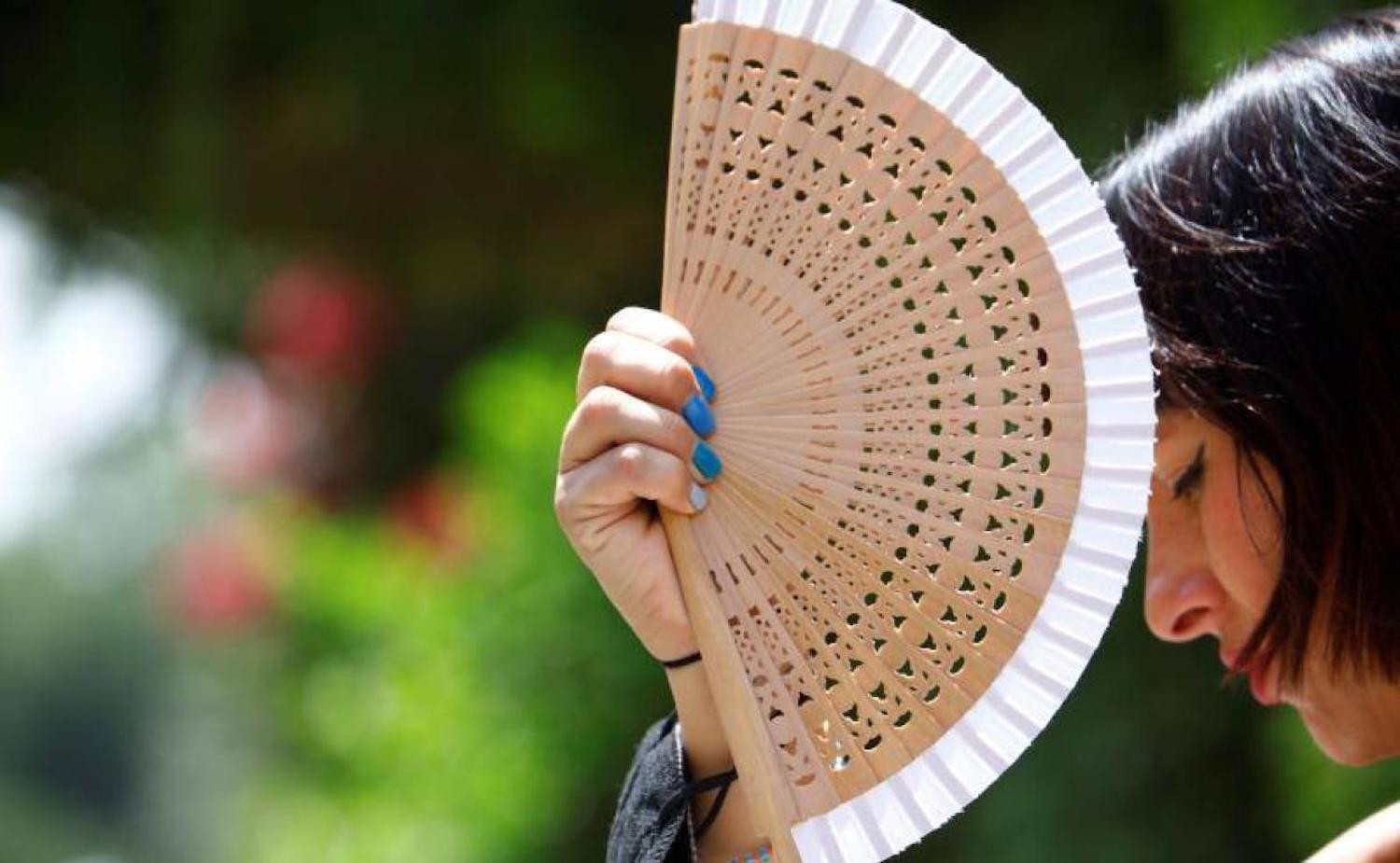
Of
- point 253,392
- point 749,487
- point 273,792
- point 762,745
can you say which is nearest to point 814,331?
point 749,487

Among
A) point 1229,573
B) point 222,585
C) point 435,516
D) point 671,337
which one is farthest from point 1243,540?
point 222,585

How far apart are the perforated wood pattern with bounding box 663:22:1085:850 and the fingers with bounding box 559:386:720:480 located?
34mm

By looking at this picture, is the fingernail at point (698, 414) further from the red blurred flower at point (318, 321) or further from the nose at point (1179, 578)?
the red blurred flower at point (318, 321)

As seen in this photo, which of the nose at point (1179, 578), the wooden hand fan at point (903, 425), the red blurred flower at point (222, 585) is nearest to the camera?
the wooden hand fan at point (903, 425)

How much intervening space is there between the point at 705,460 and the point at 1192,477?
14.2 inches

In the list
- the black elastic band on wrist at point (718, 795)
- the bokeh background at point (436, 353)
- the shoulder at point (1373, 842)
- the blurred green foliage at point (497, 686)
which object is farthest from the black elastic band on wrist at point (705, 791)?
the blurred green foliage at point (497, 686)

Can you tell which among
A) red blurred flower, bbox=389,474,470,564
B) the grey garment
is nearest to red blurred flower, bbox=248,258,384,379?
red blurred flower, bbox=389,474,470,564

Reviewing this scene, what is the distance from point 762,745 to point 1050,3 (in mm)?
2035

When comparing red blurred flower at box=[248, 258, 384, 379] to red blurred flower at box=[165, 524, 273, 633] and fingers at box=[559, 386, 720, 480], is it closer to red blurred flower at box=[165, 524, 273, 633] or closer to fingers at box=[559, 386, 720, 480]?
red blurred flower at box=[165, 524, 273, 633]

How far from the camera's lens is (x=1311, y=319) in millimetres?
981

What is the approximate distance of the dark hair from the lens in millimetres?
968

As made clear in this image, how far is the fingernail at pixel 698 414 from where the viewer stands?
0.87m

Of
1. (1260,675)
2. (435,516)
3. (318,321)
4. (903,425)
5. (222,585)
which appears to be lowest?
(1260,675)

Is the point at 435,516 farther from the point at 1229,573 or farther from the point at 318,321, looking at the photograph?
the point at 1229,573
